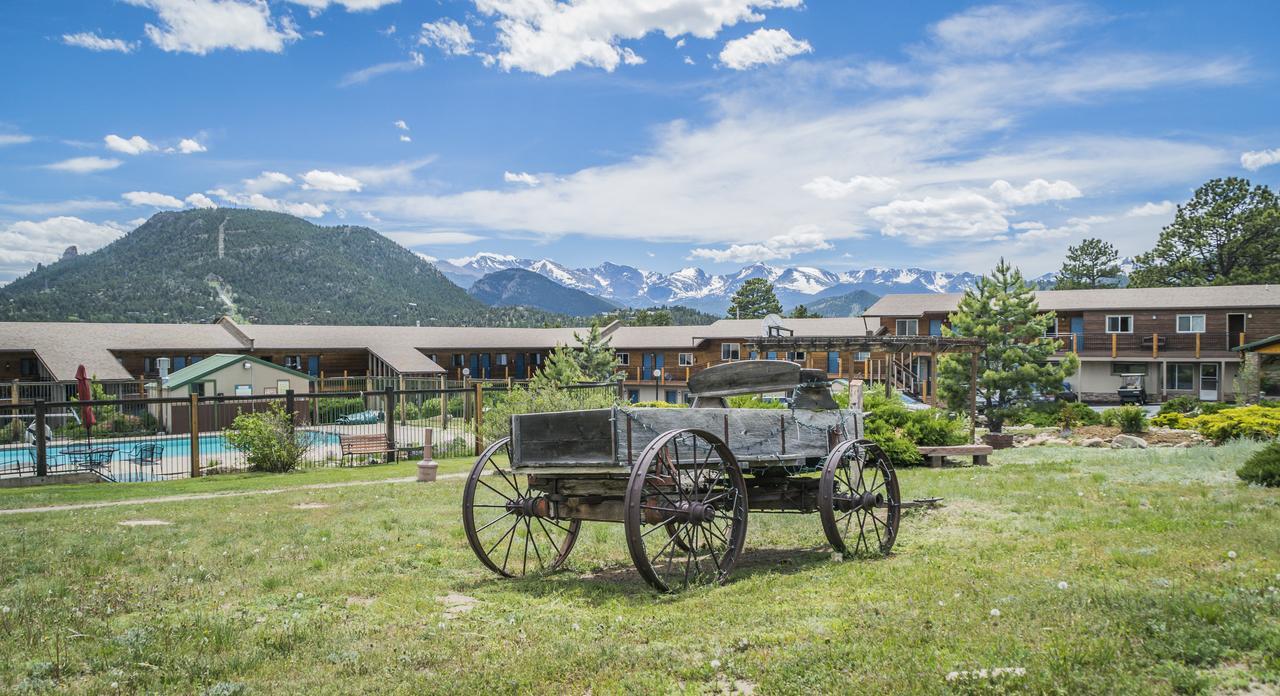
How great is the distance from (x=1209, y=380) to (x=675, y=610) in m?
46.7

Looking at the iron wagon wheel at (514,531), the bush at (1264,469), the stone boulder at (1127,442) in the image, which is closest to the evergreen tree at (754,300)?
the stone boulder at (1127,442)

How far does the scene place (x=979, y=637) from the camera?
5195mm

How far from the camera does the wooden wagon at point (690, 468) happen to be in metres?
7.08

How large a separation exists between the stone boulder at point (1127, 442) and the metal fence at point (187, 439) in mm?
13893

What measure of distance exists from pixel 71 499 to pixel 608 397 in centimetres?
1328

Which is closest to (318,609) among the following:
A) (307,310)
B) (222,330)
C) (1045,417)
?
(1045,417)

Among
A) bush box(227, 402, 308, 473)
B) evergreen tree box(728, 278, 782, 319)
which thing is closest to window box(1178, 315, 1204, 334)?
bush box(227, 402, 308, 473)

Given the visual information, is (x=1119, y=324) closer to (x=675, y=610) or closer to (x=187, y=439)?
(x=187, y=439)

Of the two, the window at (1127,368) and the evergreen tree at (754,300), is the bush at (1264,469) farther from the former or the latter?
the evergreen tree at (754,300)

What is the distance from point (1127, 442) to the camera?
2111 centimetres

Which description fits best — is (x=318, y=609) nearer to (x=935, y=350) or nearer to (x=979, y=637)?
(x=979, y=637)

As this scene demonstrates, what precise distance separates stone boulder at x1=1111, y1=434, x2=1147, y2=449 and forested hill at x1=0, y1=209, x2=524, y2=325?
135 m

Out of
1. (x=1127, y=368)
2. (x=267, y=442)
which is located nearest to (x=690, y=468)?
(x=267, y=442)

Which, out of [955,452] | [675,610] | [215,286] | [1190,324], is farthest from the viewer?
[215,286]
